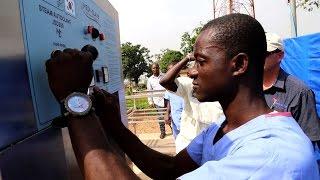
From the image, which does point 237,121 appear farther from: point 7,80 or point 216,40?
point 7,80

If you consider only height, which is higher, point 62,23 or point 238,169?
point 62,23

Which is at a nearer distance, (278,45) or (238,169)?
(238,169)

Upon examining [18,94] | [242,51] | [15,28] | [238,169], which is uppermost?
[15,28]

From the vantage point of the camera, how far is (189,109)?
11.5ft

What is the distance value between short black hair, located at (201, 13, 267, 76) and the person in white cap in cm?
133

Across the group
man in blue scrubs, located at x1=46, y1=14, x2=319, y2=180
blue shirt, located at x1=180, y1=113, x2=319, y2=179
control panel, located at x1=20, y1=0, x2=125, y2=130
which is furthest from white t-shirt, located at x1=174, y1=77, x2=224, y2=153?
blue shirt, located at x1=180, y1=113, x2=319, y2=179

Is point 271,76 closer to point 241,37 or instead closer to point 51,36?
point 241,37

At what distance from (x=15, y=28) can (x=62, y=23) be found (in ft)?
1.52

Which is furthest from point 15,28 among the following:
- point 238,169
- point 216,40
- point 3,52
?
point 238,169

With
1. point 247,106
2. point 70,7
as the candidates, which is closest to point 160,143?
point 70,7

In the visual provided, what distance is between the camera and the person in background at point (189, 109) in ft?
10.9

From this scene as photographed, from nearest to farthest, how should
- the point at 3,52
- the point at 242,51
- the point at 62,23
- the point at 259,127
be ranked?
the point at 3,52
the point at 259,127
the point at 242,51
the point at 62,23

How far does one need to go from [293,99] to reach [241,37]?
4.95 feet

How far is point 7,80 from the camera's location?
1.18 metres
